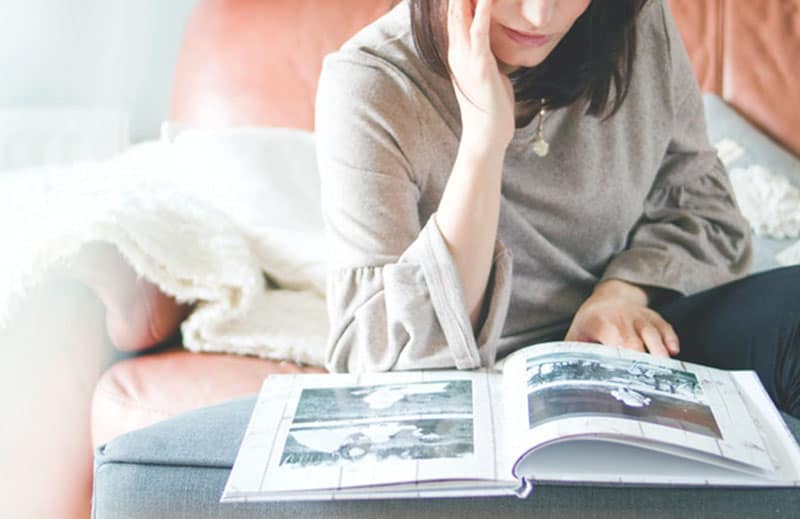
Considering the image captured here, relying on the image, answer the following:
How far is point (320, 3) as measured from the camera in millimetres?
1914

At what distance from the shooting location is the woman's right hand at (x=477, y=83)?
0.97 metres

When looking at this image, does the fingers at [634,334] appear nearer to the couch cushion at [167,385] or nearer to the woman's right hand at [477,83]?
the woman's right hand at [477,83]

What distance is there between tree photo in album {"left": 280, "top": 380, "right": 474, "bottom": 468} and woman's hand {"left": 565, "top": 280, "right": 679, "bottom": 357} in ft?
0.66

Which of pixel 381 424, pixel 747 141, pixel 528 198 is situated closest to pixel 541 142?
pixel 528 198

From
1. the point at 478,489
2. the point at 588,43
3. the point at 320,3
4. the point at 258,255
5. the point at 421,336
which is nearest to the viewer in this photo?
the point at 478,489

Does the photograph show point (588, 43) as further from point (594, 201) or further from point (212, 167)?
point (212, 167)

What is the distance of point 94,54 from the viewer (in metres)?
2.19

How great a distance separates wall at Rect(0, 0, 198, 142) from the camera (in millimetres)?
2053

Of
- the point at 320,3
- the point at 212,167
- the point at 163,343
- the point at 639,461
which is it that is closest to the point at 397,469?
the point at 639,461

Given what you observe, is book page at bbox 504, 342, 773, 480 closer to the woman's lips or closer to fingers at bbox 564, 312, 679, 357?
fingers at bbox 564, 312, 679, 357

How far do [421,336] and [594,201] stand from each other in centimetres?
32

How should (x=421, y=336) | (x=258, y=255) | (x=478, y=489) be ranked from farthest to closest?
1. (x=258, y=255)
2. (x=421, y=336)
3. (x=478, y=489)

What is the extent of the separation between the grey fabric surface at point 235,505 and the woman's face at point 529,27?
0.45 meters

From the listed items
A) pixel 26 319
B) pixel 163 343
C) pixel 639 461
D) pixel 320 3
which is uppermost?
pixel 320 3
